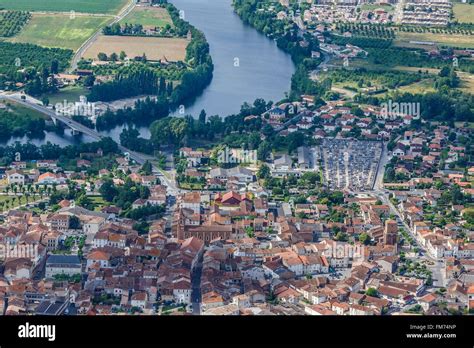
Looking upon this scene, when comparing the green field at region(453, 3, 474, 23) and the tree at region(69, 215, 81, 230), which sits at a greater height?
the green field at region(453, 3, 474, 23)

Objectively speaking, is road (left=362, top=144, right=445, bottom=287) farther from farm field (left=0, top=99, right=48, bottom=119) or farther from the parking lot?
farm field (left=0, top=99, right=48, bottom=119)

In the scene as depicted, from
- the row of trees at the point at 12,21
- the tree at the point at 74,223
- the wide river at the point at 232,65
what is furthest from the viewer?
the row of trees at the point at 12,21

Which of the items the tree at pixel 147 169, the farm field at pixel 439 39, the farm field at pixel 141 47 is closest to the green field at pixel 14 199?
the tree at pixel 147 169

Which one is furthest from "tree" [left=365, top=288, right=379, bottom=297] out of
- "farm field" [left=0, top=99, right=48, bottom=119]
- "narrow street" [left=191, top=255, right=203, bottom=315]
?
"farm field" [left=0, top=99, right=48, bottom=119]

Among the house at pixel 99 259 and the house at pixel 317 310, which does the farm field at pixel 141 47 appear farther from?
the house at pixel 317 310

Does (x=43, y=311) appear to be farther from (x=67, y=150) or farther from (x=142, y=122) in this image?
(x=142, y=122)

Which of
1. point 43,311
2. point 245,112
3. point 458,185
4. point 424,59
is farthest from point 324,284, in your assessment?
point 424,59
